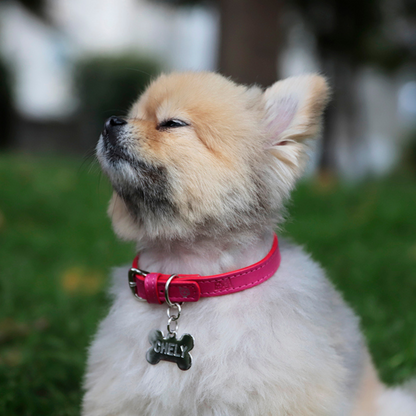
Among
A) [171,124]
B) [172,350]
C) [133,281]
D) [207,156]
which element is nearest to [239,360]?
[172,350]

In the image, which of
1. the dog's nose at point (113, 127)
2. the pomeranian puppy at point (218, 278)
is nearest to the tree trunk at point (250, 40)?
the pomeranian puppy at point (218, 278)

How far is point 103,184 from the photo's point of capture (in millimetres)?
7363

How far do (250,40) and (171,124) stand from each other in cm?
576

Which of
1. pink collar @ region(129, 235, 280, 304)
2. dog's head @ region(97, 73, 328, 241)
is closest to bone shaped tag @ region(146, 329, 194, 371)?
pink collar @ region(129, 235, 280, 304)

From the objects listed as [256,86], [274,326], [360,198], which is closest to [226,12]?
[360,198]

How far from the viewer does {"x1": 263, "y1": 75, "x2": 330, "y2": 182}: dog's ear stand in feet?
7.07

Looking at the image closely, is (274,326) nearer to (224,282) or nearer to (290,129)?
(224,282)

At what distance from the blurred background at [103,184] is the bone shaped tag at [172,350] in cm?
82

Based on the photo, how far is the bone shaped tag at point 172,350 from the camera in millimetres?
1913

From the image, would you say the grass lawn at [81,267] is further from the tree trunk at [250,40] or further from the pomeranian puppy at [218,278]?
the tree trunk at [250,40]

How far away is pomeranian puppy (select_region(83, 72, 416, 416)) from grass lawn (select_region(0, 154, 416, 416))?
475 mm

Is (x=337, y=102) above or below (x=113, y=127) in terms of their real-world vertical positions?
below

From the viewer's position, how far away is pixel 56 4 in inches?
625

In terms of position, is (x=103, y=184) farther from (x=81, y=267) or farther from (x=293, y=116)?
(x=293, y=116)
